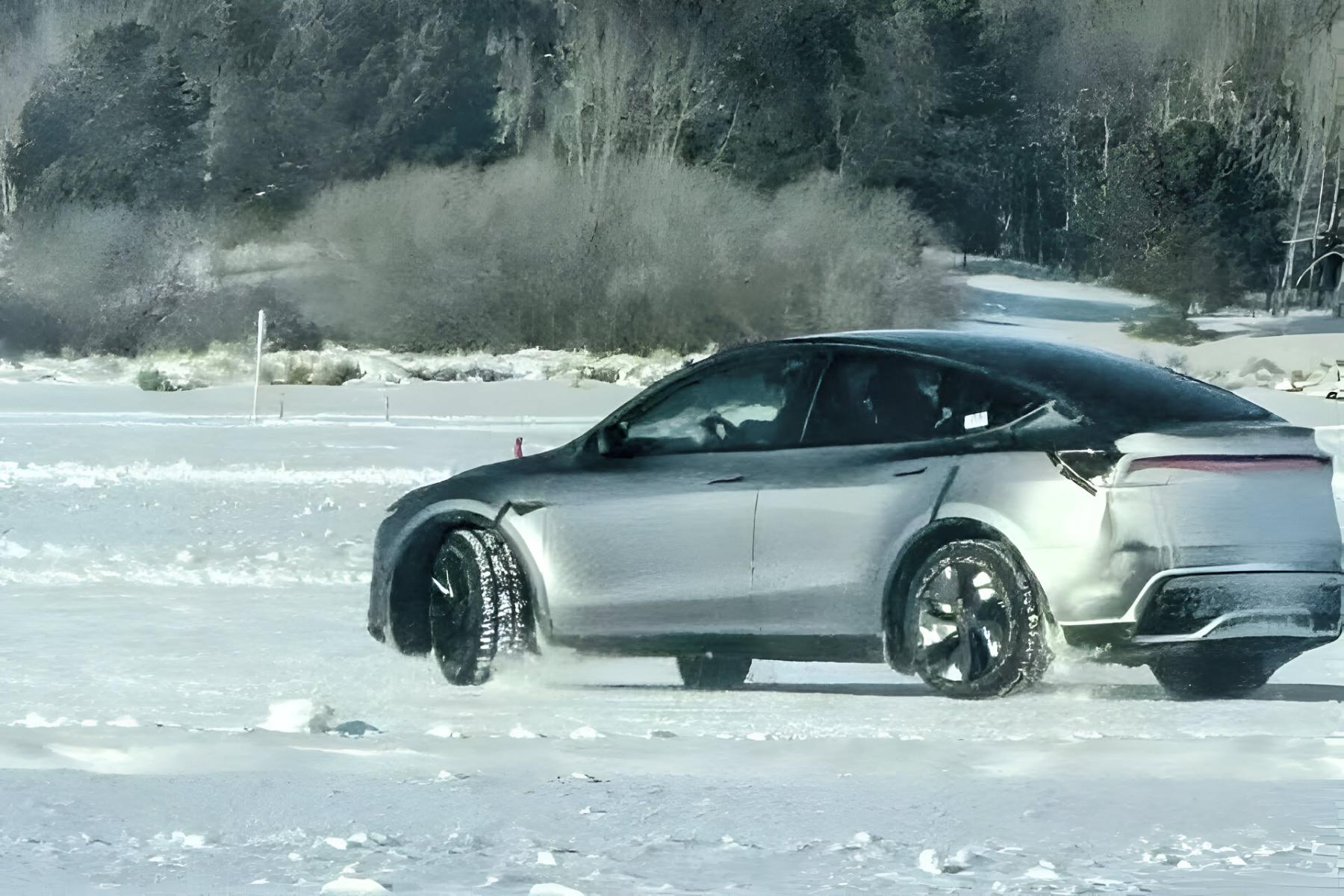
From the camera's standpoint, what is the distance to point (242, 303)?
48.5 meters

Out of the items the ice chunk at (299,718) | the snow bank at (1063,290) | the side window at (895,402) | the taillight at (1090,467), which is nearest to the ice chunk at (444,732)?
the ice chunk at (299,718)

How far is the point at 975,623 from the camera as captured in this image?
905 cm

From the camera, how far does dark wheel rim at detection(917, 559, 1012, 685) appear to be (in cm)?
898

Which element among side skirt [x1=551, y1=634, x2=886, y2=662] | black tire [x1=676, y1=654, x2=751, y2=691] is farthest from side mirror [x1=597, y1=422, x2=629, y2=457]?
black tire [x1=676, y1=654, x2=751, y2=691]

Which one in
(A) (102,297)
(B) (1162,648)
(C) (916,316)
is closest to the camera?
(B) (1162,648)

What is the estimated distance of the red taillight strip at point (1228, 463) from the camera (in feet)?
28.9

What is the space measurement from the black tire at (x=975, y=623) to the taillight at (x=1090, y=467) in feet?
1.11

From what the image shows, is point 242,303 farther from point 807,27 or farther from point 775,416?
point 775,416

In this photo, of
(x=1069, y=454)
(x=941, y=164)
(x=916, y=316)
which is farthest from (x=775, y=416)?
(x=941, y=164)

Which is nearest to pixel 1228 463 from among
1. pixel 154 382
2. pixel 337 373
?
pixel 337 373

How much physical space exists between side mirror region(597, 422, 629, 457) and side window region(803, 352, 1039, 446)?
71 cm

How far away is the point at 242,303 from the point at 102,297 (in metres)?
2.98

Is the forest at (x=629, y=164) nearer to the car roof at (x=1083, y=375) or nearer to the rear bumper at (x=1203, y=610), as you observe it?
the car roof at (x=1083, y=375)

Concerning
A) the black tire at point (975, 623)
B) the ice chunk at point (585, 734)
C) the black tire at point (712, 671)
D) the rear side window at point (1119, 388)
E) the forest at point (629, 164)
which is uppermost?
the forest at point (629, 164)
